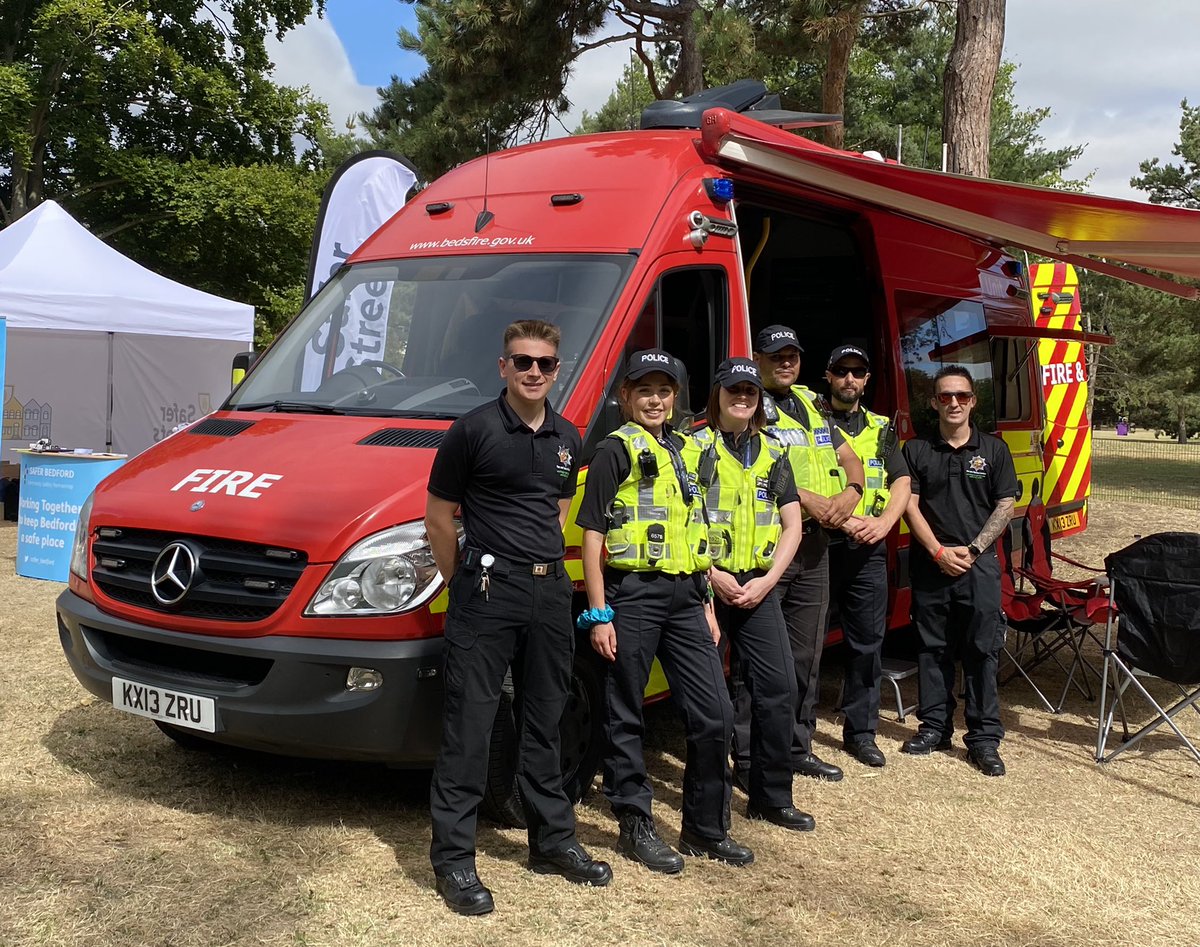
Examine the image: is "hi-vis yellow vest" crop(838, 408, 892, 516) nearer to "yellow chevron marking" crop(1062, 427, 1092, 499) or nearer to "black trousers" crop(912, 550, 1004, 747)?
"black trousers" crop(912, 550, 1004, 747)

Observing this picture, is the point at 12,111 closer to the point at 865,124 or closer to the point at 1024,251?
the point at 865,124

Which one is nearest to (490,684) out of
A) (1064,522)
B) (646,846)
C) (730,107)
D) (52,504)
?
(646,846)

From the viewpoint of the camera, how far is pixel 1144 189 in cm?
3038

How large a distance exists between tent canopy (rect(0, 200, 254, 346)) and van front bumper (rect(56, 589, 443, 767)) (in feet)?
29.2

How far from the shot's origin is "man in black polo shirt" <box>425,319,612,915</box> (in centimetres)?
359

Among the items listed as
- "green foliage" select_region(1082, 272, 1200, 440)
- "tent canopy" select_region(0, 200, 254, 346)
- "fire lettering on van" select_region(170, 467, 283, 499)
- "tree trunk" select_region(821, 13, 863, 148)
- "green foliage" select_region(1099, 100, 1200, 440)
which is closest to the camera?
"fire lettering on van" select_region(170, 467, 283, 499)

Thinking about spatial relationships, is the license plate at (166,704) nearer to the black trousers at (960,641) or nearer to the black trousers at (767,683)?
the black trousers at (767,683)

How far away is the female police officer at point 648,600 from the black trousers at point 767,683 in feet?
1.13

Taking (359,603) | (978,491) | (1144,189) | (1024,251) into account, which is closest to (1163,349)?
(1144,189)

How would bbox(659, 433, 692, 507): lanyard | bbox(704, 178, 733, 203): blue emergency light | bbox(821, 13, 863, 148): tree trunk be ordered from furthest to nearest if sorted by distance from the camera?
bbox(821, 13, 863, 148): tree trunk
bbox(704, 178, 733, 203): blue emergency light
bbox(659, 433, 692, 507): lanyard

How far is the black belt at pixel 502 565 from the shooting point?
3.58 metres

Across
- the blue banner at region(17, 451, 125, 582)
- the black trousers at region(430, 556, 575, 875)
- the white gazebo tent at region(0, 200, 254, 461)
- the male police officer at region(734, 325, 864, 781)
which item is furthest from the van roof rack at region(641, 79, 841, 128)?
the white gazebo tent at region(0, 200, 254, 461)

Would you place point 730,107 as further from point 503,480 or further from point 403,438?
point 503,480

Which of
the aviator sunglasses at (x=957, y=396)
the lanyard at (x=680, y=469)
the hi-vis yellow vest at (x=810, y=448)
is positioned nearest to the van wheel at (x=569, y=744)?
the lanyard at (x=680, y=469)
